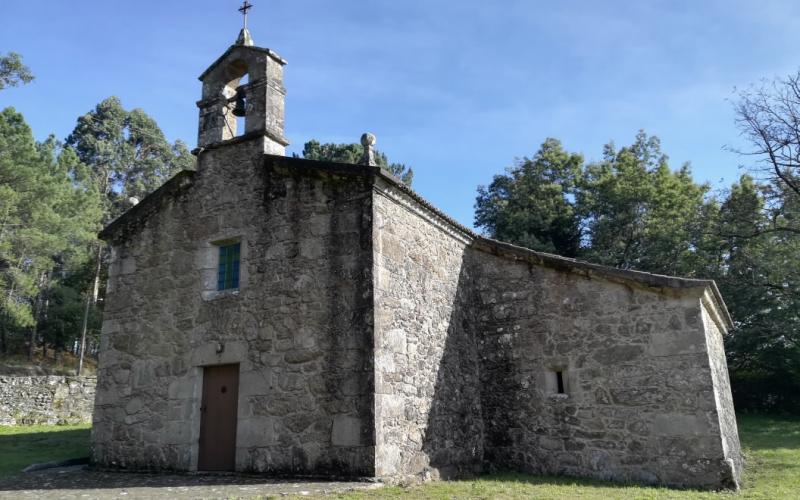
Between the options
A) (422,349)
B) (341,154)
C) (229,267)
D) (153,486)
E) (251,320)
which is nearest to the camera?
(153,486)

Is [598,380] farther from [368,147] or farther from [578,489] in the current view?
[368,147]

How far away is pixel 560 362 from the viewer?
1080 centimetres

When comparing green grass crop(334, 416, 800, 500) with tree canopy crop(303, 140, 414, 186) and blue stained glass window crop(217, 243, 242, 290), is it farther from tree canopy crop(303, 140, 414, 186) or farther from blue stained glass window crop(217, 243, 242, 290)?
tree canopy crop(303, 140, 414, 186)

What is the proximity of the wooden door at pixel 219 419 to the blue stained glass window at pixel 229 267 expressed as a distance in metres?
1.39

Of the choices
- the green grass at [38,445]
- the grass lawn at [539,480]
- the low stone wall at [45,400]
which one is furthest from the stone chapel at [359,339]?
the low stone wall at [45,400]

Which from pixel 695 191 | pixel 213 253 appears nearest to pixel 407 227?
pixel 213 253

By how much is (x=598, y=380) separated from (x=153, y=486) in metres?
7.01

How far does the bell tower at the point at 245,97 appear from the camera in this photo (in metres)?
10.7

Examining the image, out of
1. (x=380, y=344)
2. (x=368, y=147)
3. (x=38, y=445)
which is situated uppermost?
(x=368, y=147)

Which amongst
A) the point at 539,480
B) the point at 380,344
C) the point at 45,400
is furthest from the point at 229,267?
the point at 45,400

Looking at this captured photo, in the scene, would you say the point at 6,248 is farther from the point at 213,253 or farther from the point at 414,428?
the point at 414,428

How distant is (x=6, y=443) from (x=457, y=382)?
10536mm

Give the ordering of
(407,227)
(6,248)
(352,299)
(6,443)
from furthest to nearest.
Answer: (6,248) < (6,443) < (407,227) < (352,299)

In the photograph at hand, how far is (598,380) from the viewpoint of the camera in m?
Answer: 10.3
